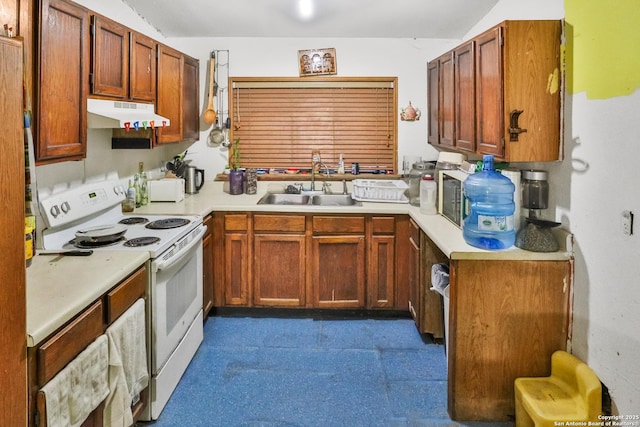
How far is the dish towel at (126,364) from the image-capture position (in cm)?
170

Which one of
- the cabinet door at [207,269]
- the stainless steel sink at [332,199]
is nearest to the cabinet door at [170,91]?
the cabinet door at [207,269]

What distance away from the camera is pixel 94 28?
2.28 meters

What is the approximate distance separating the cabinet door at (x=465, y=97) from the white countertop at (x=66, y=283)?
6.39ft

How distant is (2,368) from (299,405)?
4.86ft

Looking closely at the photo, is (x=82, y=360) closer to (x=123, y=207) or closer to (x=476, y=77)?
(x=123, y=207)

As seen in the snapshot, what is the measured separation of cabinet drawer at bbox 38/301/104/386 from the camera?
1324mm

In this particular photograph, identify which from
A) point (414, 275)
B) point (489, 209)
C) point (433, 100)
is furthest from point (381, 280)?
point (433, 100)

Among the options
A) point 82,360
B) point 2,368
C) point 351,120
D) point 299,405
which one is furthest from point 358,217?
point 2,368

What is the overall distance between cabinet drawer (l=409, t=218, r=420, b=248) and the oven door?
4.65ft

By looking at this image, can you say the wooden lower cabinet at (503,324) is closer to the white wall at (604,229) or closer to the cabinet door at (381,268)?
the white wall at (604,229)

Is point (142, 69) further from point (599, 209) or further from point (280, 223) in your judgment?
point (599, 209)

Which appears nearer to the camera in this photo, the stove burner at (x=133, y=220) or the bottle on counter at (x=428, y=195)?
the stove burner at (x=133, y=220)

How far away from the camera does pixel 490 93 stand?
235 cm

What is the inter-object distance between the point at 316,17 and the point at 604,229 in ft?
8.15
